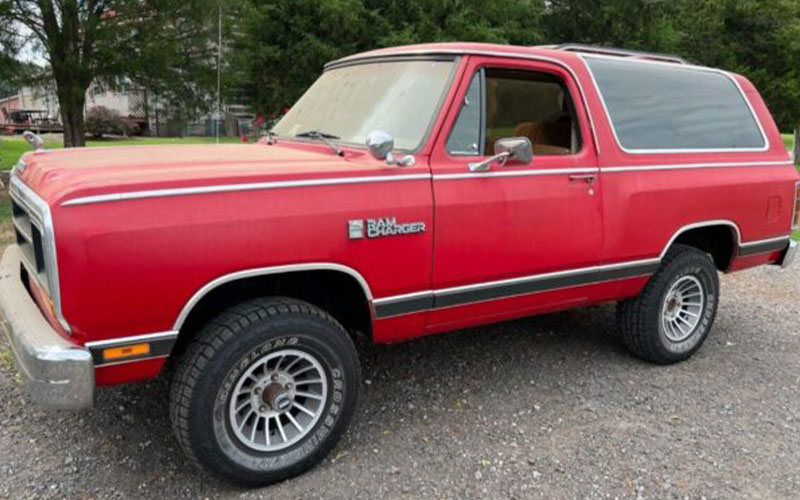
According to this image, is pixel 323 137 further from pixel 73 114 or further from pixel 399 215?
pixel 73 114

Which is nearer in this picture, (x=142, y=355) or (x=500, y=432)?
(x=142, y=355)

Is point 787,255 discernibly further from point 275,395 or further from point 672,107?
point 275,395

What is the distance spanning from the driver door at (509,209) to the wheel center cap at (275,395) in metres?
0.87

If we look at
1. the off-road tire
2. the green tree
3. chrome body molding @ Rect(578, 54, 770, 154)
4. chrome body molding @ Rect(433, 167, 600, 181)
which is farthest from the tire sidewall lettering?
the green tree

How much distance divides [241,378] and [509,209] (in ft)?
5.48

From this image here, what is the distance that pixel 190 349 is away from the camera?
2.95m

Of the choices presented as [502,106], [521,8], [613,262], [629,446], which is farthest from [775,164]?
[521,8]

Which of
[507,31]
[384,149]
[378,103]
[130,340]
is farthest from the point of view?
[507,31]

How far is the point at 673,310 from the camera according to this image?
4.78 metres

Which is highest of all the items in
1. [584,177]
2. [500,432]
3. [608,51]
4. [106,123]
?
[608,51]

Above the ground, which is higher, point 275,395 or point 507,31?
point 507,31

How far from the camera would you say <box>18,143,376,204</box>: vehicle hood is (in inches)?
105

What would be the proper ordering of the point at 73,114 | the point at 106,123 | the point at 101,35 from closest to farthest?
the point at 101,35, the point at 73,114, the point at 106,123

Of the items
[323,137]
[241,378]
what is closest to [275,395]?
[241,378]
